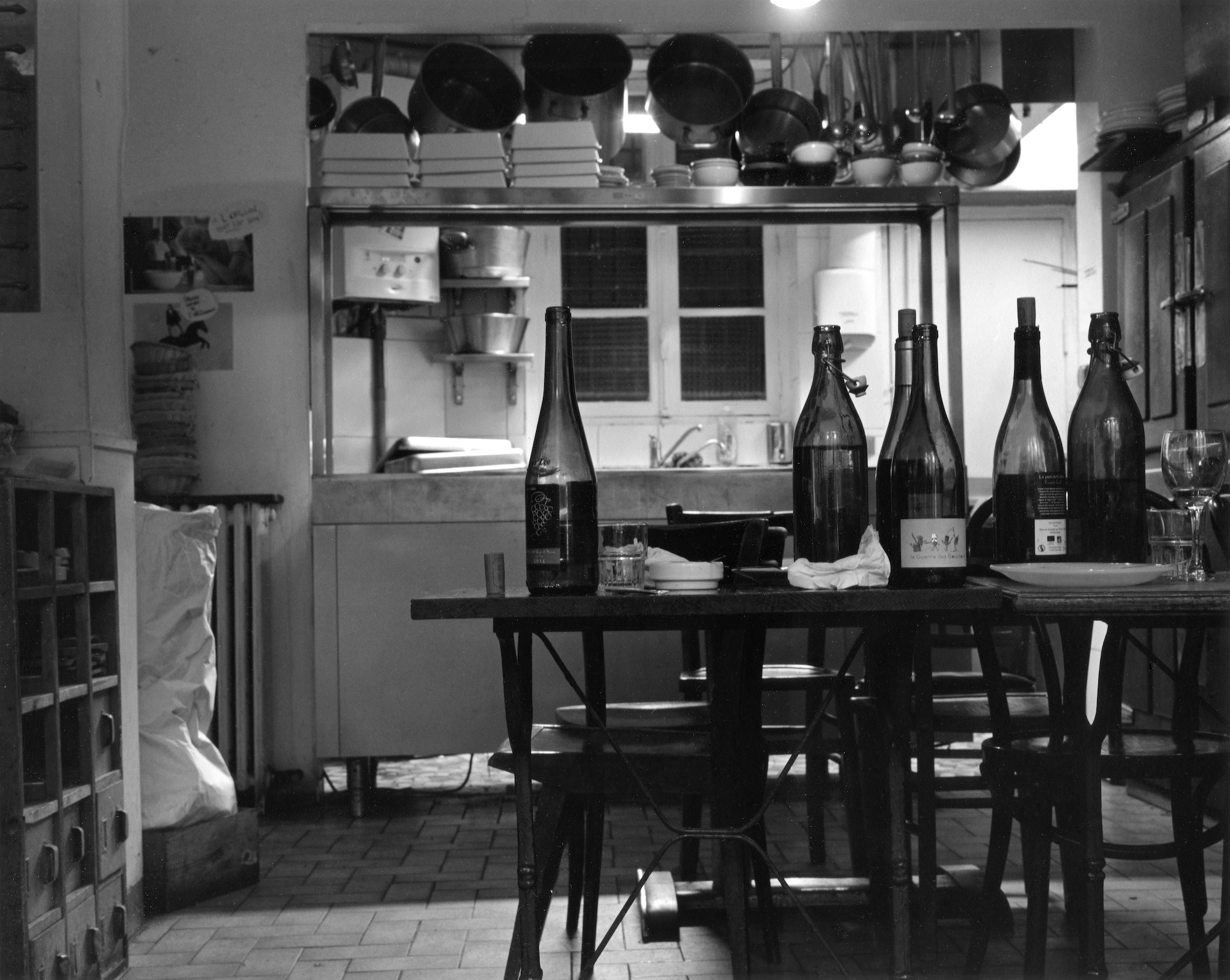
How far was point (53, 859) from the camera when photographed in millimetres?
2082

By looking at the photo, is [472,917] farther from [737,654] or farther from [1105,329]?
[1105,329]

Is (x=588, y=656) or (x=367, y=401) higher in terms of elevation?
(x=367, y=401)

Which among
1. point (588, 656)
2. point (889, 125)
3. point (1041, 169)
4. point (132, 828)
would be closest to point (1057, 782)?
point (588, 656)

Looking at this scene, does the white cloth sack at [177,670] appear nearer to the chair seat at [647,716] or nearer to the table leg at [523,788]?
the chair seat at [647,716]

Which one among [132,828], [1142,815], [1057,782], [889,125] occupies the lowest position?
[1142,815]

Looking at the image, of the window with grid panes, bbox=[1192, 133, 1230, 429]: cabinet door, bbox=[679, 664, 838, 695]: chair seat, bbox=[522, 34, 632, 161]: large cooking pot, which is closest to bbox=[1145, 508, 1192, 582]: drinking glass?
bbox=[679, 664, 838, 695]: chair seat

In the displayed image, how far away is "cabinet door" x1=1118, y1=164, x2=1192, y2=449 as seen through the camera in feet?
12.7

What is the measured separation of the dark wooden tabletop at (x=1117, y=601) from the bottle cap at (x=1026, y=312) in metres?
0.42

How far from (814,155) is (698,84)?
68 cm

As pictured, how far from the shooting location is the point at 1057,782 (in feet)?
6.34

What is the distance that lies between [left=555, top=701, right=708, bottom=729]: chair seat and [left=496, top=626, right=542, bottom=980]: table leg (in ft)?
1.52

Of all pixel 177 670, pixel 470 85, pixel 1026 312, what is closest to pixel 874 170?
pixel 470 85

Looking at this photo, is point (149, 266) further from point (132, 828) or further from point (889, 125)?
point (889, 125)

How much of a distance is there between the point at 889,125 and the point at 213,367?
3.06 meters
